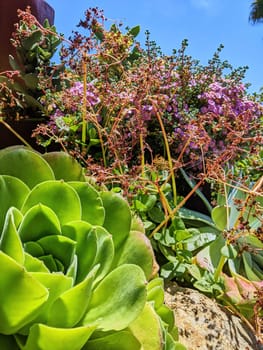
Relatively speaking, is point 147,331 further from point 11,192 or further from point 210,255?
point 210,255

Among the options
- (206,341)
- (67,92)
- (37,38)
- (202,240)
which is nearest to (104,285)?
(206,341)

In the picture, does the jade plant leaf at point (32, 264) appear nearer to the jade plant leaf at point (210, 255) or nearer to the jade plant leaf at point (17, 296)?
the jade plant leaf at point (17, 296)

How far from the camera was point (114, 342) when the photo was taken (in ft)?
1.32

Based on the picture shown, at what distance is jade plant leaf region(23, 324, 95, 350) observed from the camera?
35 cm

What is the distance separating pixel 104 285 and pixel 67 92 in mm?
714

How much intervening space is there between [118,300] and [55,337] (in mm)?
73

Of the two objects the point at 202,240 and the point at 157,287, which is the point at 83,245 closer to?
the point at 157,287

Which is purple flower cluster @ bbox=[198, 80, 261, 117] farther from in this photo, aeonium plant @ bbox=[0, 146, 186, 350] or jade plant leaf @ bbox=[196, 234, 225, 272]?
aeonium plant @ bbox=[0, 146, 186, 350]

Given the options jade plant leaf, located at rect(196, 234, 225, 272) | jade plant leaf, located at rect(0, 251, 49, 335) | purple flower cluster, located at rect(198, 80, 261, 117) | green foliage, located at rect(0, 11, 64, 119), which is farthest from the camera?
purple flower cluster, located at rect(198, 80, 261, 117)

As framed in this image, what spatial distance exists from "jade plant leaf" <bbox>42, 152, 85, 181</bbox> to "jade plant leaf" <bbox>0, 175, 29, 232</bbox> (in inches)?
3.5

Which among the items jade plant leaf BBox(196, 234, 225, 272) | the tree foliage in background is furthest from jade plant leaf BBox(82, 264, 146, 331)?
the tree foliage in background

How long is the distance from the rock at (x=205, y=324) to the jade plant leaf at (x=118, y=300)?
307 millimetres

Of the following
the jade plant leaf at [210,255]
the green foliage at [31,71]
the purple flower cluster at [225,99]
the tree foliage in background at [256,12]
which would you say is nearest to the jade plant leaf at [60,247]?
the jade plant leaf at [210,255]

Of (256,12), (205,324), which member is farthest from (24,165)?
(256,12)
